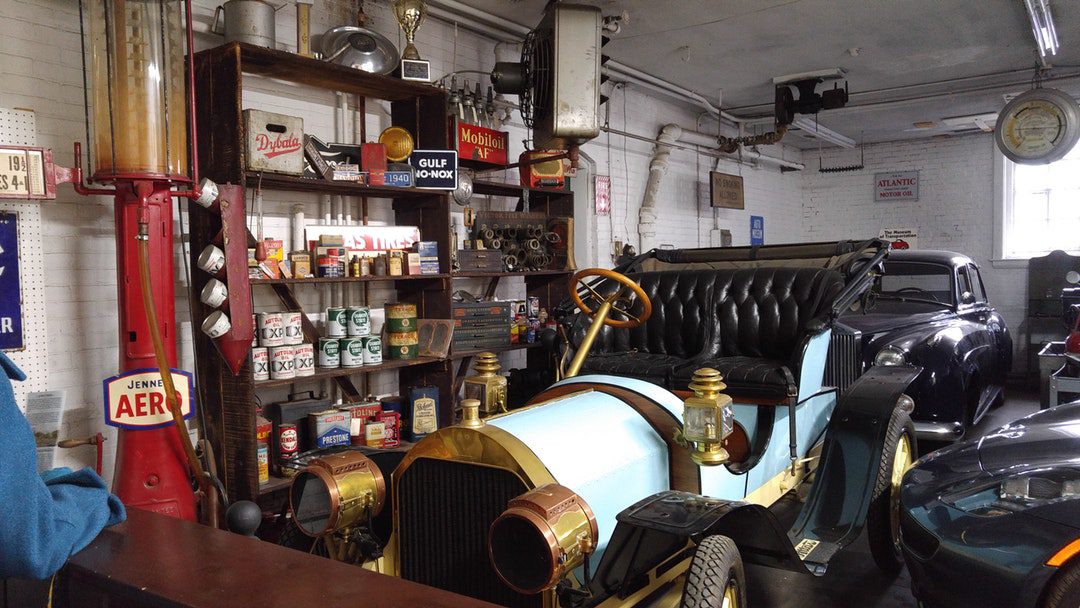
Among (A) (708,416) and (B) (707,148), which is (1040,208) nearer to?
(B) (707,148)

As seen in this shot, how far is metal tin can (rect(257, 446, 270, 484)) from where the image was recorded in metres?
3.70

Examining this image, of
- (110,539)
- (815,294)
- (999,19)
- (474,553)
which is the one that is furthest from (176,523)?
(999,19)

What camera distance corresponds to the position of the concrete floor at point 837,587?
9.59 feet

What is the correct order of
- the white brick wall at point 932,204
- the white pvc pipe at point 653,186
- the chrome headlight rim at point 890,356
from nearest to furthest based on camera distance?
1. the chrome headlight rim at point 890,356
2. the white pvc pipe at point 653,186
3. the white brick wall at point 932,204

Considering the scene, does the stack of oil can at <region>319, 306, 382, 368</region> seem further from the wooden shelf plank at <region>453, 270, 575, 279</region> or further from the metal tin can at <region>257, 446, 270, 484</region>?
the wooden shelf plank at <region>453, 270, 575, 279</region>

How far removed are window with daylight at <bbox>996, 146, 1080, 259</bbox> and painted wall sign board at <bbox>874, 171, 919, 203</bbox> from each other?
1.10 m

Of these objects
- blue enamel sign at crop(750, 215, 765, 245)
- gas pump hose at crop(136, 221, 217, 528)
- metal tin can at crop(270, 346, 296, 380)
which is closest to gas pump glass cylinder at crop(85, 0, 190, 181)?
gas pump hose at crop(136, 221, 217, 528)

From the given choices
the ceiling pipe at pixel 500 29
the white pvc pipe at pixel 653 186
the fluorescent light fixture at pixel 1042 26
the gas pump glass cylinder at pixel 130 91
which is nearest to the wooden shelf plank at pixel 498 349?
the gas pump glass cylinder at pixel 130 91

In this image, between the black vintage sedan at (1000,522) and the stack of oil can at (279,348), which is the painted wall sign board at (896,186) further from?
the stack of oil can at (279,348)

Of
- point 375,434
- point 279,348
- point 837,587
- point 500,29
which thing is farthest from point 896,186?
point 279,348

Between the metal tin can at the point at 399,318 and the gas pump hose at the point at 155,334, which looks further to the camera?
the metal tin can at the point at 399,318

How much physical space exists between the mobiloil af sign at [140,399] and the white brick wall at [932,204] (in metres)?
9.43

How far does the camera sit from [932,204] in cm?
1055

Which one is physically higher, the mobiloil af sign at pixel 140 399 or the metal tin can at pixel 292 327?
the metal tin can at pixel 292 327
